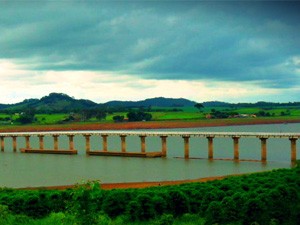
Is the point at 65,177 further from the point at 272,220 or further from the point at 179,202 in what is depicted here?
the point at 272,220

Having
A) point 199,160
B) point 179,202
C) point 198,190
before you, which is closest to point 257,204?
point 179,202

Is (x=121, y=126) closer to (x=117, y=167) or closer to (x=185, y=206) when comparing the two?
(x=117, y=167)

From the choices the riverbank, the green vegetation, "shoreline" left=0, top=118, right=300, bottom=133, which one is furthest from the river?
the riverbank

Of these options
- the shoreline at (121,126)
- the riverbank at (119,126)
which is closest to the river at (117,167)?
the shoreline at (121,126)

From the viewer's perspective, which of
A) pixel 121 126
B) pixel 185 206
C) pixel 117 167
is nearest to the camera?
pixel 185 206

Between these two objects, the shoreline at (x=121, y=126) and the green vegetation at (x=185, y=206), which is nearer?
the green vegetation at (x=185, y=206)

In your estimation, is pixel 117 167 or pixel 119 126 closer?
pixel 117 167

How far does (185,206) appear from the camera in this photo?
30609 mm

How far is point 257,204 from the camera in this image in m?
26.4

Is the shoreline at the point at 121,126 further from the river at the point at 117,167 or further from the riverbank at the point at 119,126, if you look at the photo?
the river at the point at 117,167

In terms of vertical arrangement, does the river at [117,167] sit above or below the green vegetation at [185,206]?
below

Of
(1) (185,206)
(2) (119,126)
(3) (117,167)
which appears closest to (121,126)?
(2) (119,126)

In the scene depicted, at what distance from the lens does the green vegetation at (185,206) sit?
26078 mm

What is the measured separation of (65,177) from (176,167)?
45.2ft
